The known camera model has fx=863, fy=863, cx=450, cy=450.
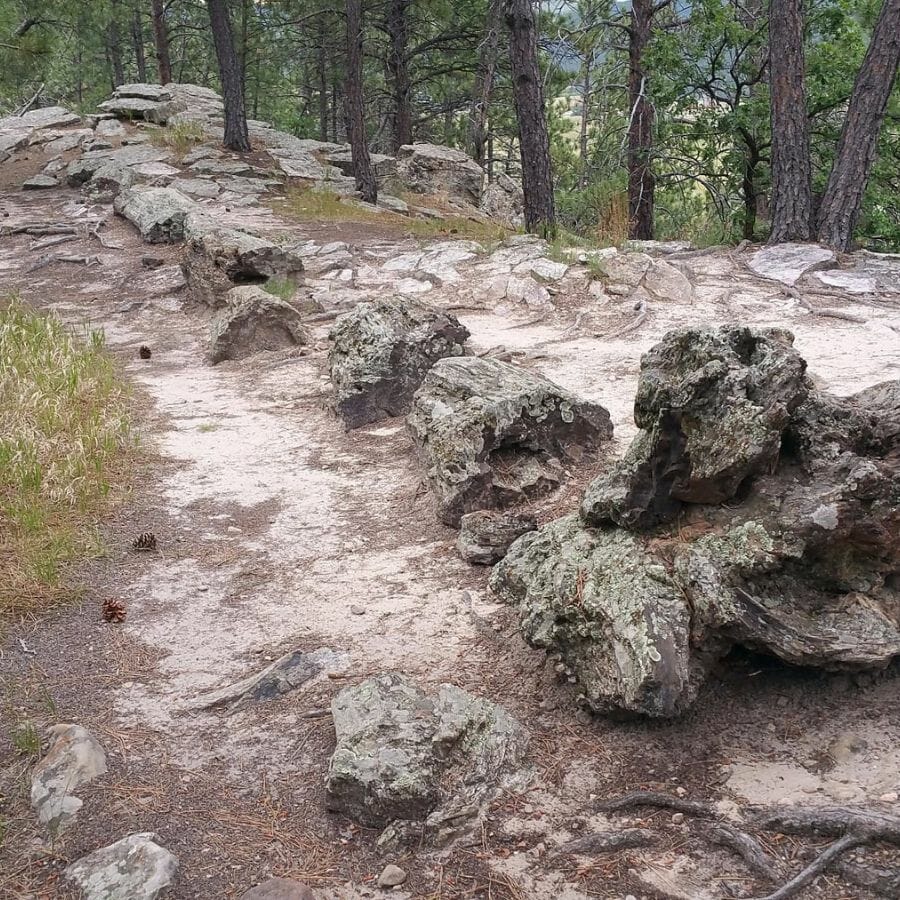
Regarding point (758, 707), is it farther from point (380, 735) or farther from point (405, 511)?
point (405, 511)

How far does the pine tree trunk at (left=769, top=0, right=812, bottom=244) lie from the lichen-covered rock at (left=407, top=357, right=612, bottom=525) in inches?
229

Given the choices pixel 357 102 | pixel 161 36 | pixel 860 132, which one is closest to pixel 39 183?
pixel 357 102

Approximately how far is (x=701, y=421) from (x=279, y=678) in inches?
72.3

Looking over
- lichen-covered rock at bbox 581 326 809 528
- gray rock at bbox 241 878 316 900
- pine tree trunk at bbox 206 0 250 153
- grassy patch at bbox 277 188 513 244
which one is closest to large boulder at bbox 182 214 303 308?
grassy patch at bbox 277 188 513 244

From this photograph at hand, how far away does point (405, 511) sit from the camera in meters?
4.84

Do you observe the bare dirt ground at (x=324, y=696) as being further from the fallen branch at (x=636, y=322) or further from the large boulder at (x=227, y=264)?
the large boulder at (x=227, y=264)

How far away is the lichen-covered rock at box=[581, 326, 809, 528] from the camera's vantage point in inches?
114

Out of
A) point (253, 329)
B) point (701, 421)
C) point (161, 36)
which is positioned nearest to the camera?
point (701, 421)

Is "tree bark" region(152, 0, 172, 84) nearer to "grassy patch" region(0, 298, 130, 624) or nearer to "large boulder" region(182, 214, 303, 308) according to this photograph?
"large boulder" region(182, 214, 303, 308)

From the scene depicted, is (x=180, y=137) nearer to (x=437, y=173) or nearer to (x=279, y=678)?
(x=437, y=173)

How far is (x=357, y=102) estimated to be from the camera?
14.8 meters

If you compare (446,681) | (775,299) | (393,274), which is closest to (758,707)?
Answer: (446,681)

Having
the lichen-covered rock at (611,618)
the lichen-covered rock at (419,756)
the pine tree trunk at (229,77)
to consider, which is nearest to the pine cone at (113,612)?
the lichen-covered rock at (419,756)

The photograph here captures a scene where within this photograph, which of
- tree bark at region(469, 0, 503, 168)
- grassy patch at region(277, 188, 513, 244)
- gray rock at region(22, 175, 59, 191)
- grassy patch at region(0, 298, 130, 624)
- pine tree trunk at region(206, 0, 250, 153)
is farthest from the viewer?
gray rock at region(22, 175, 59, 191)
